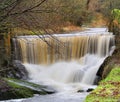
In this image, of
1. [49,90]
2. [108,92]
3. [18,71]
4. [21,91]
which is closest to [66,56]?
[18,71]

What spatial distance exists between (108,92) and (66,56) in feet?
33.6

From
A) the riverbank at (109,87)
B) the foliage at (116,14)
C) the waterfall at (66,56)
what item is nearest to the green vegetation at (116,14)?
the foliage at (116,14)

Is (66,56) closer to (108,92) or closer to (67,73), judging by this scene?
(67,73)

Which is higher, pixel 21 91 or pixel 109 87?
pixel 109 87

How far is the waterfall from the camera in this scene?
17.5 m

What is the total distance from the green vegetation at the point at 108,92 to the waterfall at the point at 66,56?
5675mm

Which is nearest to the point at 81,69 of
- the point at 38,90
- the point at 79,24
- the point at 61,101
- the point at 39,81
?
the point at 39,81

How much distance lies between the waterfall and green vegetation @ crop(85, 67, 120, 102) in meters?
5.67

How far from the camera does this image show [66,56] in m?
19.6

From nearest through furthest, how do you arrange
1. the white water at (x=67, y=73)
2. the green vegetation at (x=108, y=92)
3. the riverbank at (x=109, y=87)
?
the green vegetation at (x=108, y=92) < the riverbank at (x=109, y=87) < the white water at (x=67, y=73)

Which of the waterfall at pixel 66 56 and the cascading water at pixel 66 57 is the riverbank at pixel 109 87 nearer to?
the cascading water at pixel 66 57

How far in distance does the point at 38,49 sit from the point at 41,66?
1.02m

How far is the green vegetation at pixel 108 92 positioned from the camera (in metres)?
8.59

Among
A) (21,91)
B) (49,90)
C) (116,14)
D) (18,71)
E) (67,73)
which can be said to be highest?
(116,14)
